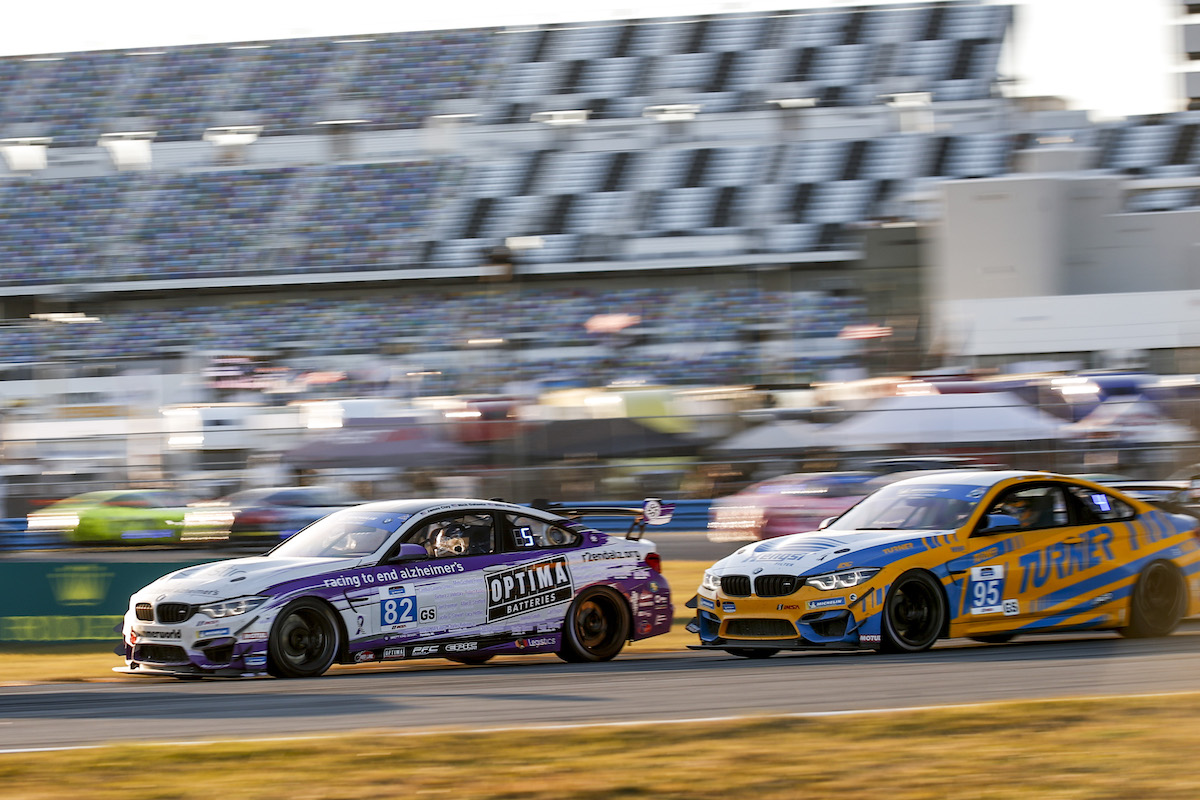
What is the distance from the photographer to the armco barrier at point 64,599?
12.8m

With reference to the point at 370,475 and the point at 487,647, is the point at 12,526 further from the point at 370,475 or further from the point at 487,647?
the point at 487,647

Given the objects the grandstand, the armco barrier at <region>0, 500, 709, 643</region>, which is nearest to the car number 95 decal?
the armco barrier at <region>0, 500, 709, 643</region>

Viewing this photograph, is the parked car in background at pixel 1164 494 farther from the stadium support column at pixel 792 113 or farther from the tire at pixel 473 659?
the stadium support column at pixel 792 113

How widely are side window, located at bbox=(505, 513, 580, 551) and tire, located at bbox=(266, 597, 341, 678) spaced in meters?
1.56

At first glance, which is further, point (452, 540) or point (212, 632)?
point (452, 540)

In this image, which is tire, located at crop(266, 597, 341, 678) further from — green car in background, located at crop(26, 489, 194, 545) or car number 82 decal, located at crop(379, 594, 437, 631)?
green car in background, located at crop(26, 489, 194, 545)

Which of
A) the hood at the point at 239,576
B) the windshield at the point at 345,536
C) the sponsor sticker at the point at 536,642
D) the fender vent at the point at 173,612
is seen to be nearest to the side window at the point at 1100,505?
the sponsor sticker at the point at 536,642

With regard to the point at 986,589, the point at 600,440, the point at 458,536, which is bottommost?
the point at 986,589

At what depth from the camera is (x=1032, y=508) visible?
34.1 ft

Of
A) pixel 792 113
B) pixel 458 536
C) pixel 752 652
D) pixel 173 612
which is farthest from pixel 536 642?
pixel 792 113

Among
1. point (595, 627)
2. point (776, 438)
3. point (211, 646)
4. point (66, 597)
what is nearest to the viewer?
point (211, 646)

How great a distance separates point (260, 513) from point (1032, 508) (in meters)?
13.0

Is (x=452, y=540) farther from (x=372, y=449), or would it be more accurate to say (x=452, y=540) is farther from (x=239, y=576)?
(x=372, y=449)

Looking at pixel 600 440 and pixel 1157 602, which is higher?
pixel 600 440
